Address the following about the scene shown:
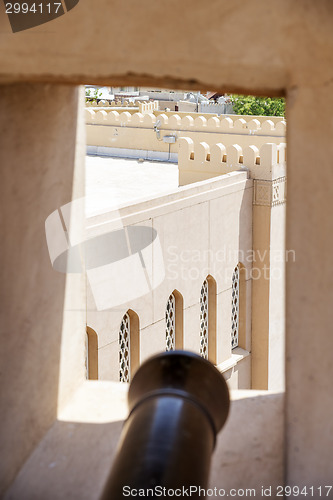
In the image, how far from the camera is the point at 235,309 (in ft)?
38.0

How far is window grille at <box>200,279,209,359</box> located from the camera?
35.1ft

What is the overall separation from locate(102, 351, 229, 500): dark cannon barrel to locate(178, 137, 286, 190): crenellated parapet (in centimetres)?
936

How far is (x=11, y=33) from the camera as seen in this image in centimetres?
196

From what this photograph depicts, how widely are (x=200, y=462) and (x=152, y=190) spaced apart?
33.9ft

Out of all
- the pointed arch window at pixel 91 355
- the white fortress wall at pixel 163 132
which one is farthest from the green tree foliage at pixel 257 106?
the pointed arch window at pixel 91 355

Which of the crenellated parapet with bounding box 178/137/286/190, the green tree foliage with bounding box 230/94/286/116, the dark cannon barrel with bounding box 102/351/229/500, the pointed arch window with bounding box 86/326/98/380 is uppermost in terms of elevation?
the green tree foliage with bounding box 230/94/286/116

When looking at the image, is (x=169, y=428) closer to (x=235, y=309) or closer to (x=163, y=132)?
(x=235, y=309)

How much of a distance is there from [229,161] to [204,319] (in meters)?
2.72

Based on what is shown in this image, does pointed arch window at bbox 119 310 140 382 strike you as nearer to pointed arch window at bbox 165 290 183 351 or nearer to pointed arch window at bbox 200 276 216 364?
pointed arch window at bbox 165 290 183 351

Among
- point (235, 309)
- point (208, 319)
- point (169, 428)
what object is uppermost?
point (169, 428)

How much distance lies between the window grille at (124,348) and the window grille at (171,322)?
91 cm

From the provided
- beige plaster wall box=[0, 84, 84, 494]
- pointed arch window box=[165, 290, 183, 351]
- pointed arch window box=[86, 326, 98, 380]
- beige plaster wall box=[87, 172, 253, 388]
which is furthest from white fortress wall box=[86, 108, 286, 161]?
beige plaster wall box=[0, 84, 84, 494]

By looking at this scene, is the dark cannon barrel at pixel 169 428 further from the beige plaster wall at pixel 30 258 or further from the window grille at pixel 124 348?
the window grille at pixel 124 348

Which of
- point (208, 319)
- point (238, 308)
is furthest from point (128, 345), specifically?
point (238, 308)
